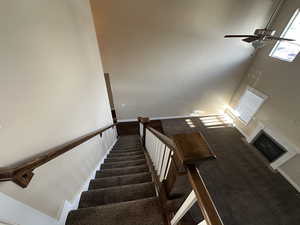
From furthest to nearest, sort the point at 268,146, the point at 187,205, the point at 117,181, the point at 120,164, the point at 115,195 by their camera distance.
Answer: the point at 268,146 < the point at 120,164 < the point at 117,181 < the point at 115,195 < the point at 187,205

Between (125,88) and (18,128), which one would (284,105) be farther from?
(18,128)

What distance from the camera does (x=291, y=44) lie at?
2.74 metres

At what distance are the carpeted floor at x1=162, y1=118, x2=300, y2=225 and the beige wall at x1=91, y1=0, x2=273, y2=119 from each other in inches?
72.4

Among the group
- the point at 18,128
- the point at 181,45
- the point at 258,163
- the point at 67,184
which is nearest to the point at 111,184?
the point at 67,184

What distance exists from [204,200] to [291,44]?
402 cm

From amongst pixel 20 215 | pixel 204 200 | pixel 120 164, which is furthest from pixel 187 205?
pixel 120 164

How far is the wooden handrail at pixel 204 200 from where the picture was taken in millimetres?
482

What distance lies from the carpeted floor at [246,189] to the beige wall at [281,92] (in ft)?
1.31

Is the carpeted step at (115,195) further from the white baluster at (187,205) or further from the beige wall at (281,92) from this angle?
the beige wall at (281,92)

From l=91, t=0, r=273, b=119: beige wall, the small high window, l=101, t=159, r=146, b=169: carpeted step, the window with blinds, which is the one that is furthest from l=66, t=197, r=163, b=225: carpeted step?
the small high window

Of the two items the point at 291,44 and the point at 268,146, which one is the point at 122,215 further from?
the point at 291,44

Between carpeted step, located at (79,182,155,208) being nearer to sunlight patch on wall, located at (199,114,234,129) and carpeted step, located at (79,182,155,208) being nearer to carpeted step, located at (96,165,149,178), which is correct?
carpeted step, located at (96,165,149,178)

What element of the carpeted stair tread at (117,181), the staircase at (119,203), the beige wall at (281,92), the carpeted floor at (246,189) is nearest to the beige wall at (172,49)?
the beige wall at (281,92)

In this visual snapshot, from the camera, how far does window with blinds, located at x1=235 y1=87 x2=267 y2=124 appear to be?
3.40 meters
